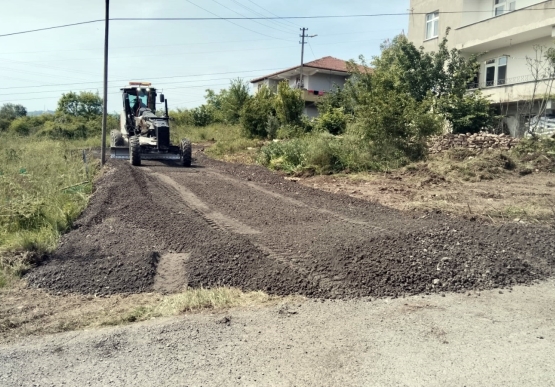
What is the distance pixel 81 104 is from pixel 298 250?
153 feet

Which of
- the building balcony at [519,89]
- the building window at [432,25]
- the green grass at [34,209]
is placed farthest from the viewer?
the building window at [432,25]

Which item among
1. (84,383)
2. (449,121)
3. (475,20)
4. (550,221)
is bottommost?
(84,383)

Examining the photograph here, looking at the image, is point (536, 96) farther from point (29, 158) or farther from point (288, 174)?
point (29, 158)

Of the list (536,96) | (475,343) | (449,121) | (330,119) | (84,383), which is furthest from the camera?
(330,119)

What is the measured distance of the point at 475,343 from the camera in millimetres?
4277

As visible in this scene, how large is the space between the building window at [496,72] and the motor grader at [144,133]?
1644 centimetres

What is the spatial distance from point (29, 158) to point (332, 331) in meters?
13.2

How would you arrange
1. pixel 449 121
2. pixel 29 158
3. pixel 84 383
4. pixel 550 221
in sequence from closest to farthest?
pixel 84 383
pixel 550 221
pixel 29 158
pixel 449 121

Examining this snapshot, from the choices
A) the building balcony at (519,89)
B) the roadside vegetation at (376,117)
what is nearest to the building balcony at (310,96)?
the roadside vegetation at (376,117)

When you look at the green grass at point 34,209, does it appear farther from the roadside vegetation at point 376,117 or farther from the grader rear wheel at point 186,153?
the roadside vegetation at point 376,117

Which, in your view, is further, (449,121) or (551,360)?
(449,121)

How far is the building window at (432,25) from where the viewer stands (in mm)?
28219

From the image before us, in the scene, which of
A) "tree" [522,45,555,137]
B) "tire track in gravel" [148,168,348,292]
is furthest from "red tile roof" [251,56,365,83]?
"tire track in gravel" [148,168,348,292]

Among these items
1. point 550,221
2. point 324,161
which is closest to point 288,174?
point 324,161
